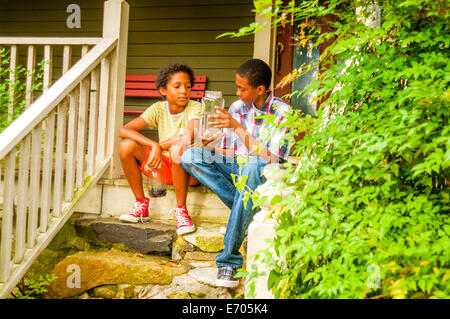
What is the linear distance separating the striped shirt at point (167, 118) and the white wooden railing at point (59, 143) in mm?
301

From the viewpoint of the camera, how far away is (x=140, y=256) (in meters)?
2.58

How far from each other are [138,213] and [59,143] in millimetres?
686

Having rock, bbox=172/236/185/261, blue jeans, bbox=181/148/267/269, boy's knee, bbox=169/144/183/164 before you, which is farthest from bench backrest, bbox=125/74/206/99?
rock, bbox=172/236/185/261

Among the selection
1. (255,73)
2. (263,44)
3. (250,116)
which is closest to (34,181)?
(250,116)

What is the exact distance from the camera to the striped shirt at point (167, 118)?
288 cm

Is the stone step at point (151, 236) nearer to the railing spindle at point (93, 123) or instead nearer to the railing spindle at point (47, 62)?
the railing spindle at point (93, 123)

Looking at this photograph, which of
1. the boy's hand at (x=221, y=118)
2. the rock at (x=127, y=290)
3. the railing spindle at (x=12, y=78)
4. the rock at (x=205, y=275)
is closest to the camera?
the boy's hand at (x=221, y=118)

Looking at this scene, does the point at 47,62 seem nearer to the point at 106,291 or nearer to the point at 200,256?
the point at 106,291

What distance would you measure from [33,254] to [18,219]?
0.24 m

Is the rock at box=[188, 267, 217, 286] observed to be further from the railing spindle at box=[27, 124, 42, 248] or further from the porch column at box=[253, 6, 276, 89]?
the porch column at box=[253, 6, 276, 89]

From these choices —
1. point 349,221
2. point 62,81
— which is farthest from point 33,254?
point 349,221

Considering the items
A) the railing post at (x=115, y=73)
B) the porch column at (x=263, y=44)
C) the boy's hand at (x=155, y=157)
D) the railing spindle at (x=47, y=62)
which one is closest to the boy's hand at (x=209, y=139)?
the boy's hand at (x=155, y=157)

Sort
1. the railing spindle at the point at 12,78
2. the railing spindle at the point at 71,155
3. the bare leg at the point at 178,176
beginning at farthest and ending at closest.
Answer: the railing spindle at the point at 12,78, the railing spindle at the point at 71,155, the bare leg at the point at 178,176
